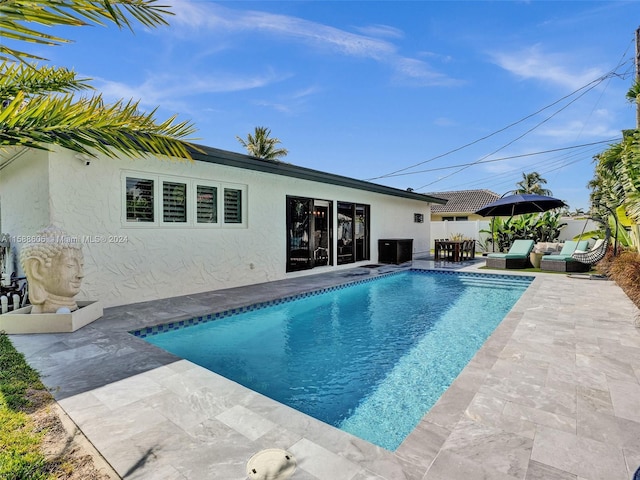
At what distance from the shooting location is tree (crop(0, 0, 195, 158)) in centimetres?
204

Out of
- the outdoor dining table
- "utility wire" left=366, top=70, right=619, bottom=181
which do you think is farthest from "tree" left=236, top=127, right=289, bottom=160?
the outdoor dining table

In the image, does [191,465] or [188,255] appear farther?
[188,255]

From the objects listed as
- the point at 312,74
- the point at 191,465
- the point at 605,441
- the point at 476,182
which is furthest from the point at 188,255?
the point at 476,182

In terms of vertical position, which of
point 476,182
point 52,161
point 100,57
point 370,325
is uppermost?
point 476,182

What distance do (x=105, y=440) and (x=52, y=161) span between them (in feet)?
18.8

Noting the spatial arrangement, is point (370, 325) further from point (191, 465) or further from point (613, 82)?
point (613, 82)

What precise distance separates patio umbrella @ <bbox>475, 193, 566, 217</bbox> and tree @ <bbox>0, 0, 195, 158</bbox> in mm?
13295

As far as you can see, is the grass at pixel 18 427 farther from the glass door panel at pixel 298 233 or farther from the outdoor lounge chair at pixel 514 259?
the outdoor lounge chair at pixel 514 259

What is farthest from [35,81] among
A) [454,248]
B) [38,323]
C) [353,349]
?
[454,248]

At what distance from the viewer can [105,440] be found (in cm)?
240

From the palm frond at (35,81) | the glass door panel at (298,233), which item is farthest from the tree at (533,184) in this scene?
the palm frond at (35,81)

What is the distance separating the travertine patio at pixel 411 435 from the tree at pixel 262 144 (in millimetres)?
29284

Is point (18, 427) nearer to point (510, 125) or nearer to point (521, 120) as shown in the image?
point (521, 120)

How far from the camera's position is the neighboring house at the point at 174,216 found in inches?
256
